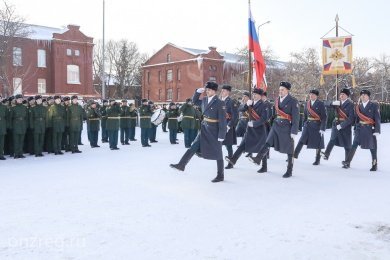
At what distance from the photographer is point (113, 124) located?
48.4 ft

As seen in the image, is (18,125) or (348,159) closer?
(348,159)

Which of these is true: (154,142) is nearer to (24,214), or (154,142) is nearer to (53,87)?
(24,214)

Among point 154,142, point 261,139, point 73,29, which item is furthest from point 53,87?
point 261,139

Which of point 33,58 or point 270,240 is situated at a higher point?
point 33,58

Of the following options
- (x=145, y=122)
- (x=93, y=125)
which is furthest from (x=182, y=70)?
(x=93, y=125)

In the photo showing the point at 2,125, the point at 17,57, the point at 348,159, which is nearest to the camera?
the point at 348,159

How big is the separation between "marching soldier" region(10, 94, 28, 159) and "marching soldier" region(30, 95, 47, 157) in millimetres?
281

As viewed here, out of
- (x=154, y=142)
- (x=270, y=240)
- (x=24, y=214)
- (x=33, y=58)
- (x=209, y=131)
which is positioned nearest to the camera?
(x=270, y=240)

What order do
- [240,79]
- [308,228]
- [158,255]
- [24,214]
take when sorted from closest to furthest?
[158,255] < [308,228] < [24,214] < [240,79]

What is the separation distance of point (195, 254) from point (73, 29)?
43.4m

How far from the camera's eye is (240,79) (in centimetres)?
4766

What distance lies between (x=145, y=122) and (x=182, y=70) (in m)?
41.3

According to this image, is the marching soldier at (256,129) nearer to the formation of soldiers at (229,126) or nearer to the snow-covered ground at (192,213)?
the formation of soldiers at (229,126)

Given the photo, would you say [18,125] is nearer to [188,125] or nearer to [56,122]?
[56,122]
